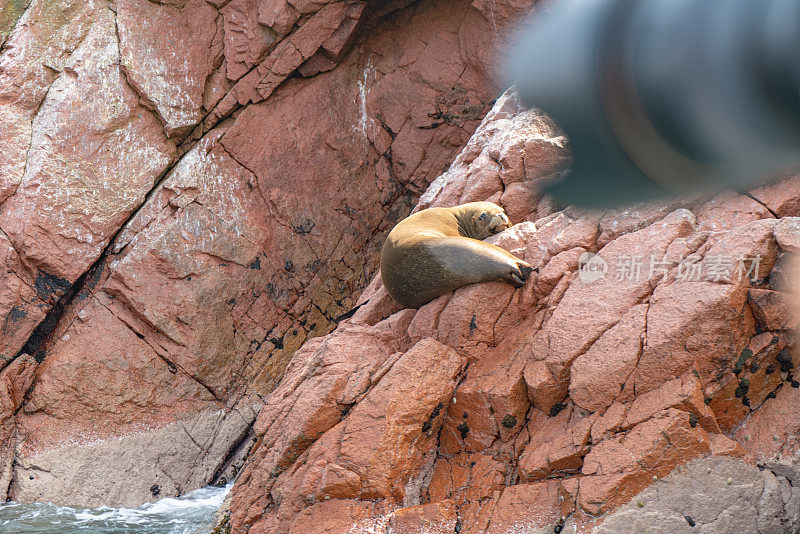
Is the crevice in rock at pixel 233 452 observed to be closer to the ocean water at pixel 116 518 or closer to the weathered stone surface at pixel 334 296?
the weathered stone surface at pixel 334 296

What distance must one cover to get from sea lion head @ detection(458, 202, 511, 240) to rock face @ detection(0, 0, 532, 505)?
10.5 ft

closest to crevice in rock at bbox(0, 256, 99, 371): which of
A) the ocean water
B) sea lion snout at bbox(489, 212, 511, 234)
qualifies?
the ocean water

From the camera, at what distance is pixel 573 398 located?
13.6ft

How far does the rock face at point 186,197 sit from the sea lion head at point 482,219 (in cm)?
319

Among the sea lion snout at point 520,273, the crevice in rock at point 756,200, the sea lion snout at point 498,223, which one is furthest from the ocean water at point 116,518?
the crevice in rock at point 756,200

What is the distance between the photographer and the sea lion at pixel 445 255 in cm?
498

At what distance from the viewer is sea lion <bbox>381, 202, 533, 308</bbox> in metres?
4.98

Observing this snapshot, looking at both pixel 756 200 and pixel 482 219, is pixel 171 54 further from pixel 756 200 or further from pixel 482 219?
pixel 756 200

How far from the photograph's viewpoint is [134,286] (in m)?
7.67

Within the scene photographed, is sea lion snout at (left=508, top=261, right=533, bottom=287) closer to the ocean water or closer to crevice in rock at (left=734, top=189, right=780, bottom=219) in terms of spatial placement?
crevice in rock at (left=734, top=189, right=780, bottom=219)

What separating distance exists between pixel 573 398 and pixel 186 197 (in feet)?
17.9

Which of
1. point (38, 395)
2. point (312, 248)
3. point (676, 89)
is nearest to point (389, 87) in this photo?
point (312, 248)

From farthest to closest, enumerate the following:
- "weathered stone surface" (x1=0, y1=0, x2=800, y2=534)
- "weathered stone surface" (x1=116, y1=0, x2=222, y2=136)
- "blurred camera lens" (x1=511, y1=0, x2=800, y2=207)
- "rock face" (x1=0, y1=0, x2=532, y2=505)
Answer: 1. "weathered stone surface" (x1=116, y1=0, x2=222, y2=136)
2. "rock face" (x1=0, y1=0, x2=532, y2=505)
3. "weathered stone surface" (x1=0, y1=0, x2=800, y2=534)
4. "blurred camera lens" (x1=511, y1=0, x2=800, y2=207)

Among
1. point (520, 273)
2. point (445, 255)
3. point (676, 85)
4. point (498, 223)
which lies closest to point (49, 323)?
point (445, 255)
